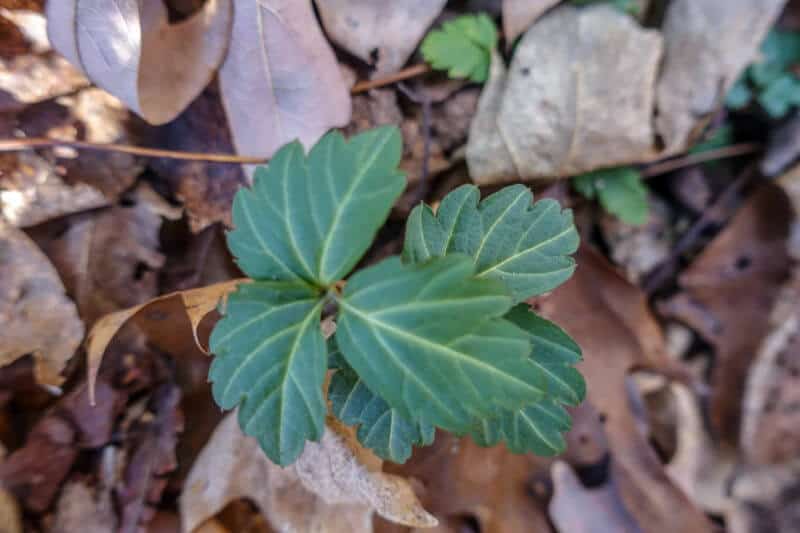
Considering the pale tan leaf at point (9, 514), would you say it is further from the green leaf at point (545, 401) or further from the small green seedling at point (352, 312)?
→ the green leaf at point (545, 401)

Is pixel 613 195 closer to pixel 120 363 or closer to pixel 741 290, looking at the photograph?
pixel 741 290

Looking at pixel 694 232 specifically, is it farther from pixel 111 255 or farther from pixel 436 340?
pixel 111 255

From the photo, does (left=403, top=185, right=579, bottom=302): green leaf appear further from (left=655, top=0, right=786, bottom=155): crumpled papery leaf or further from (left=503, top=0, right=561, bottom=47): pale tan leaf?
(left=655, top=0, right=786, bottom=155): crumpled papery leaf


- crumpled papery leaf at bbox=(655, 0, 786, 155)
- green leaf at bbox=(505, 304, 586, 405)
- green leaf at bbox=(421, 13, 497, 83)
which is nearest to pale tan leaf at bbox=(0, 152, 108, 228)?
green leaf at bbox=(421, 13, 497, 83)

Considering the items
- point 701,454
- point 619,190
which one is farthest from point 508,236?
point 701,454

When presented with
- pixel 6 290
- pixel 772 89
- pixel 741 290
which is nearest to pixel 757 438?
pixel 741 290

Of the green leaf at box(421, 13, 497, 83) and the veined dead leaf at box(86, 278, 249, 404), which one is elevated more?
the green leaf at box(421, 13, 497, 83)

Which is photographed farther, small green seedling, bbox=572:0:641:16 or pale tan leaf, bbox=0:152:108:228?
small green seedling, bbox=572:0:641:16
